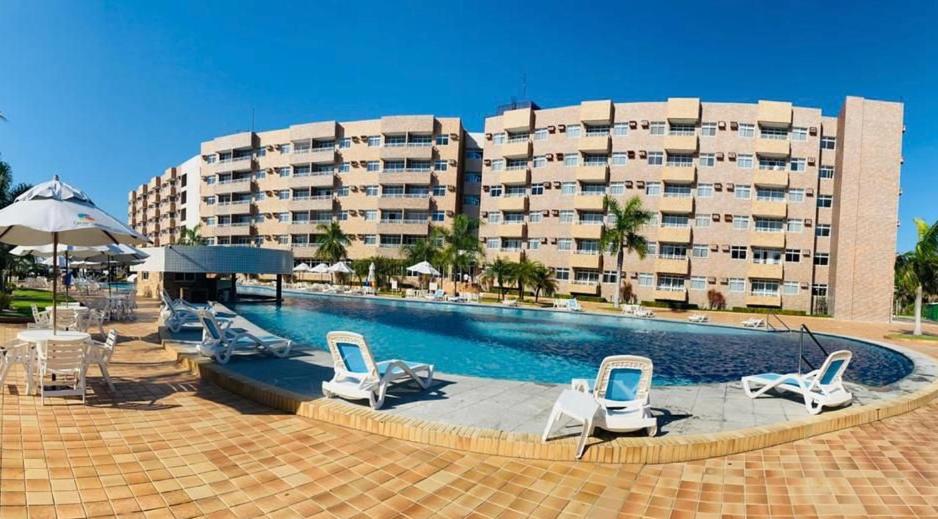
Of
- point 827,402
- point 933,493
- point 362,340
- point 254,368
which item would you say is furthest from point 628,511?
point 254,368

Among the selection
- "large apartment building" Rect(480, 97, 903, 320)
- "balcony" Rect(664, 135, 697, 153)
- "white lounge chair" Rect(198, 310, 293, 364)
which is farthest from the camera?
"balcony" Rect(664, 135, 697, 153)

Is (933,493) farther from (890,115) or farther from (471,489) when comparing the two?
(890,115)

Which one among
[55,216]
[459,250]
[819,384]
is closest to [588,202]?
[459,250]

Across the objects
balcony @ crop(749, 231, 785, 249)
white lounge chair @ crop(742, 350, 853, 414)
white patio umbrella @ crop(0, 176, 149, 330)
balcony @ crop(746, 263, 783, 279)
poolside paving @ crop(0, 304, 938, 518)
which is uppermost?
balcony @ crop(749, 231, 785, 249)

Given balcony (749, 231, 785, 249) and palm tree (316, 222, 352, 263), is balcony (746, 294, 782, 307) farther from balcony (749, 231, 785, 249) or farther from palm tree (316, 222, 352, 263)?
palm tree (316, 222, 352, 263)

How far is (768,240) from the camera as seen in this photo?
38.8 m

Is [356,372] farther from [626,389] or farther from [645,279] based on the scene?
[645,279]

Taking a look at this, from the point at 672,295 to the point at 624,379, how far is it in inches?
1506

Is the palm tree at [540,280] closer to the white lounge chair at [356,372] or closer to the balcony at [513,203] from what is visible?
the balcony at [513,203]

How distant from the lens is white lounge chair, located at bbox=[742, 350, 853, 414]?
6.33m

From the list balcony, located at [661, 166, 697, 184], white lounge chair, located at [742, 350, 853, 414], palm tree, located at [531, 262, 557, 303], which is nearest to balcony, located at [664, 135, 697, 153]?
balcony, located at [661, 166, 697, 184]

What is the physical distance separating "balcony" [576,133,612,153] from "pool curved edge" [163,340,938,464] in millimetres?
38483

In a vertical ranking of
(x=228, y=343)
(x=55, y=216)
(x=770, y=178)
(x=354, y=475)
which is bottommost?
(x=354, y=475)

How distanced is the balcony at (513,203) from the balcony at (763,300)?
68.9 feet
